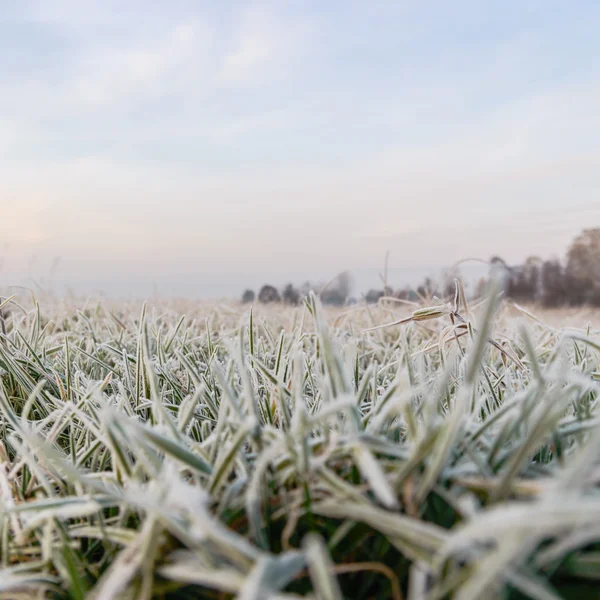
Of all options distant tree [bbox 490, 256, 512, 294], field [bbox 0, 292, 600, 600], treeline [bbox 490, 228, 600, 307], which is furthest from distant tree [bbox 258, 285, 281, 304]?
treeline [bbox 490, 228, 600, 307]

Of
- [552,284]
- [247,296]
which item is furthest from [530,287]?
[247,296]

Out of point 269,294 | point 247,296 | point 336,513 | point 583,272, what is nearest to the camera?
point 336,513

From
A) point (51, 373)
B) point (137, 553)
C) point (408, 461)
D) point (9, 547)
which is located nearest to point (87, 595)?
point (137, 553)

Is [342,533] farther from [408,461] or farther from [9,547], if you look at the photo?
[9,547]

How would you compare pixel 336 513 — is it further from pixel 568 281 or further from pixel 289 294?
pixel 568 281

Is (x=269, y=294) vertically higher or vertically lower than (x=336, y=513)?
higher

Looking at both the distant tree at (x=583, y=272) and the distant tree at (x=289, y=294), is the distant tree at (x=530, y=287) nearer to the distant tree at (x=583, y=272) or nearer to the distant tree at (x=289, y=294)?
the distant tree at (x=583, y=272)

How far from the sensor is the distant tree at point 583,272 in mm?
8328

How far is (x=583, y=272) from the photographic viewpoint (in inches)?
332

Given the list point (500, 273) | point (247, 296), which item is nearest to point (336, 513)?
point (500, 273)

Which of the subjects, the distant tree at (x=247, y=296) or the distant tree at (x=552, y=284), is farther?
the distant tree at (x=552, y=284)

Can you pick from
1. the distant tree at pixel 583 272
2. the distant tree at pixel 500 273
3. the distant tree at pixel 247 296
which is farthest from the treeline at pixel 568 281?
the distant tree at pixel 500 273

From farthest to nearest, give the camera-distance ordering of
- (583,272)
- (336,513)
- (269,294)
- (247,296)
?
(583,272), (247,296), (269,294), (336,513)

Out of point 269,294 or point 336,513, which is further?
point 269,294
